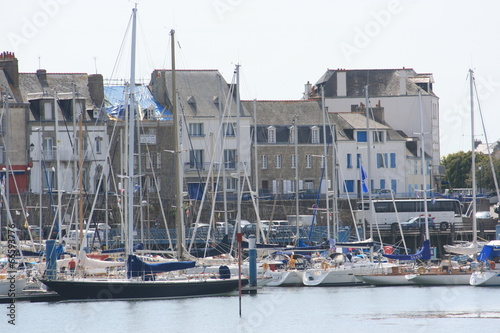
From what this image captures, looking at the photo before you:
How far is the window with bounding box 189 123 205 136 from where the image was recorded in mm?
76188

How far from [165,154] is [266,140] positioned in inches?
341

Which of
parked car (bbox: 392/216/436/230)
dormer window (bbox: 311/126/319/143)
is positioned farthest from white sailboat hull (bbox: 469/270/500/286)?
dormer window (bbox: 311/126/319/143)

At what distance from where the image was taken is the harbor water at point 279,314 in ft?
125

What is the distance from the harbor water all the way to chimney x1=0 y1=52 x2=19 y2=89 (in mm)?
31079

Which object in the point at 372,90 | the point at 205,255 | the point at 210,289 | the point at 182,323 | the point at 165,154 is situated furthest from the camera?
the point at 372,90

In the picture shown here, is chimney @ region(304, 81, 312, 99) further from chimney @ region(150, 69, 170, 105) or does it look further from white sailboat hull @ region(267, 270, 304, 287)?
white sailboat hull @ region(267, 270, 304, 287)

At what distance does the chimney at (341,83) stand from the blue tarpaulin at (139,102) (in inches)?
871

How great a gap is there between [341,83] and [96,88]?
26.6 metres

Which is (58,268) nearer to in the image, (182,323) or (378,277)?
(182,323)

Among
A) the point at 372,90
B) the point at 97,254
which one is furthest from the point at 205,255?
the point at 372,90

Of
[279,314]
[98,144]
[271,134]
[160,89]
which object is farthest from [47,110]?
[279,314]

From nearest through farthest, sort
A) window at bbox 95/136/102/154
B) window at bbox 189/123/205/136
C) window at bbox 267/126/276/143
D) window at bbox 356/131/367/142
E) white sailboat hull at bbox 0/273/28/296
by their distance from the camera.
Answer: white sailboat hull at bbox 0/273/28/296
window at bbox 95/136/102/154
window at bbox 189/123/205/136
window at bbox 267/126/276/143
window at bbox 356/131/367/142

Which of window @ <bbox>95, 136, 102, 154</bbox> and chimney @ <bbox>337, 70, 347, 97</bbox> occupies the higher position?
chimney @ <bbox>337, 70, 347, 97</bbox>

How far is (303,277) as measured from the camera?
51594 millimetres
